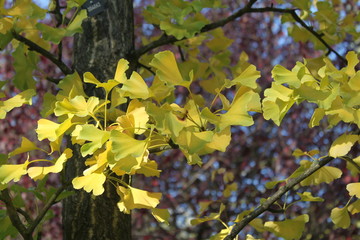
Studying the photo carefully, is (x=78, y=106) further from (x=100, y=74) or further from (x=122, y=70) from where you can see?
(x=100, y=74)

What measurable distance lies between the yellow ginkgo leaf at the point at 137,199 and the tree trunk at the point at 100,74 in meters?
0.36

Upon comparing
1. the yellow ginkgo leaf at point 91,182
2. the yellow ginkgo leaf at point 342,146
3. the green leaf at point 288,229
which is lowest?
the green leaf at point 288,229

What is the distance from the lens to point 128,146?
0.81m

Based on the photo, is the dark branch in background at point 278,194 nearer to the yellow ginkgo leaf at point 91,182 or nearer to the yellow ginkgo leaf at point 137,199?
the yellow ginkgo leaf at point 137,199

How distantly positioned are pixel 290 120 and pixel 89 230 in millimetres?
2219

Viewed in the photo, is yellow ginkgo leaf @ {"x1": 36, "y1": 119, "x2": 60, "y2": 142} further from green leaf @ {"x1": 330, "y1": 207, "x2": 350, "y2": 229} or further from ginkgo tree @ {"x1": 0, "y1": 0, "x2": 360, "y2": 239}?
green leaf @ {"x1": 330, "y1": 207, "x2": 350, "y2": 229}

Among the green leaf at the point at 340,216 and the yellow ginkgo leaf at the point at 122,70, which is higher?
the yellow ginkgo leaf at the point at 122,70

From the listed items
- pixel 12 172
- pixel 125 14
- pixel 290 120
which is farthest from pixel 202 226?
pixel 12 172

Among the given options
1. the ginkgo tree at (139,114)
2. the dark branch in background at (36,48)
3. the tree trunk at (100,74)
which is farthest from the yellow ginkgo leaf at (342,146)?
the dark branch in background at (36,48)

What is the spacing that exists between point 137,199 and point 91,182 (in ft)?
0.36

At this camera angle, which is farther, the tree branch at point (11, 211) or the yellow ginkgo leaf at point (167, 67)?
the tree branch at point (11, 211)

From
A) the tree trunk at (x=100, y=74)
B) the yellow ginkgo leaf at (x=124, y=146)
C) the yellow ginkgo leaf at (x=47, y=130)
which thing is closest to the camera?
the yellow ginkgo leaf at (x=124, y=146)

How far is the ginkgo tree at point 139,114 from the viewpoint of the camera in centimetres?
83

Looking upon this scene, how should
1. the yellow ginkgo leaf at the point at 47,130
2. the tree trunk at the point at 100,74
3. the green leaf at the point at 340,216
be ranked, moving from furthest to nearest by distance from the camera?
the tree trunk at the point at 100,74, the green leaf at the point at 340,216, the yellow ginkgo leaf at the point at 47,130
